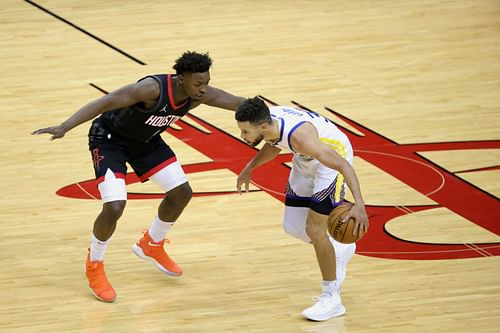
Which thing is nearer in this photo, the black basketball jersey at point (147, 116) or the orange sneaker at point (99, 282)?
the black basketball jersey at point (147, 116)

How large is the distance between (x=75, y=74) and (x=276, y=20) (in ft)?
10.9

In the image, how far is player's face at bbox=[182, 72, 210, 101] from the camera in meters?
6.61

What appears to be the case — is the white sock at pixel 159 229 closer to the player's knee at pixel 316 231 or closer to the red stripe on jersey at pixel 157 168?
the red stripe on jersey at pixel 157 168

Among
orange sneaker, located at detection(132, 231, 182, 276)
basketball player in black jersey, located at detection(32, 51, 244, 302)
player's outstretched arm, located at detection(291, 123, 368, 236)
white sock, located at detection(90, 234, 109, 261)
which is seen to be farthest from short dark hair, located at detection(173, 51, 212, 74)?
orange sneaker, located at detection(132, 231, 182, 276)

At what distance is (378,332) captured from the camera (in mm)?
6520

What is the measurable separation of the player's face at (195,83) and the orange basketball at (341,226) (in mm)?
1081

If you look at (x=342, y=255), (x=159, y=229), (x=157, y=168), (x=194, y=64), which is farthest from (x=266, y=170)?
(x=194, y=64)

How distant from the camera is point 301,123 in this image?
646cm

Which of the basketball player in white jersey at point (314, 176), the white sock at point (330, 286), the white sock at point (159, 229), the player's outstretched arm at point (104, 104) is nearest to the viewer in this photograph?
the basketball player in white jersey at point (314, 176)

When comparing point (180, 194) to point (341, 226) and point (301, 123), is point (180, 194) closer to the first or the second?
point (301, 123)

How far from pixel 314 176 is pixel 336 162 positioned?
1.60 ft

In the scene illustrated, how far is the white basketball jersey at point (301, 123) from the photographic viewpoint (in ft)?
21.1

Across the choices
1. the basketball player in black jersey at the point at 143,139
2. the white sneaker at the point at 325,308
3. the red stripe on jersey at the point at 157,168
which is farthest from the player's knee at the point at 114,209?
the white sneaker at the point at 325,308

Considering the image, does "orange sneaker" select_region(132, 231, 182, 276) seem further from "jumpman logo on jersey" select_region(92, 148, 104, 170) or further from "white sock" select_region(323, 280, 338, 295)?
"white sock" select_region(323, 280, 338, 295)
